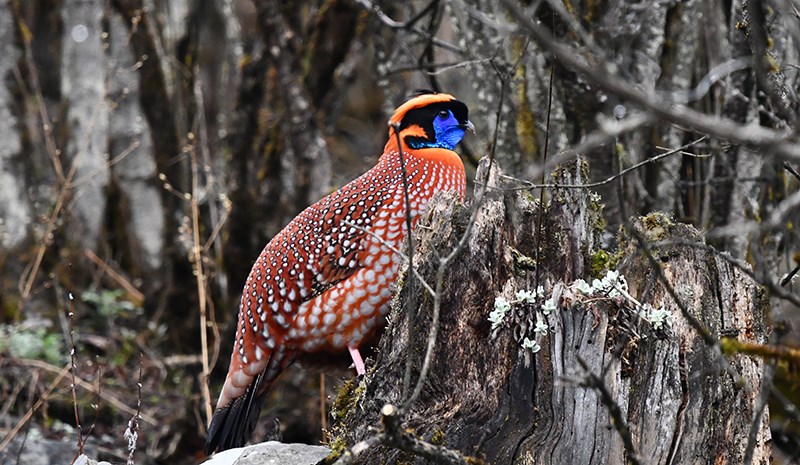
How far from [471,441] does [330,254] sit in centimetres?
158

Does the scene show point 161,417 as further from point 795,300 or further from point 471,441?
point 795,300

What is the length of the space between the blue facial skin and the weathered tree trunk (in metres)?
1.28

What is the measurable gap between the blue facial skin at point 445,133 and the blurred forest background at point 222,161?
0.46 m

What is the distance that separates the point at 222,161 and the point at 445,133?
4532mm

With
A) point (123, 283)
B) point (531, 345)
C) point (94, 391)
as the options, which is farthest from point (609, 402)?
point (123, 283)

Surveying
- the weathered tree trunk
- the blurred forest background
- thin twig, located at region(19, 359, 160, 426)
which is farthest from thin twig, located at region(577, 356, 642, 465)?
thin twig, located at region(19, 359, 160, 426)

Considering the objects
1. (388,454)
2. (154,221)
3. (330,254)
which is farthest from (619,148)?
(154,221)

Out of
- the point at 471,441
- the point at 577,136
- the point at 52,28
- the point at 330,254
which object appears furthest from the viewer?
the point at 52,28

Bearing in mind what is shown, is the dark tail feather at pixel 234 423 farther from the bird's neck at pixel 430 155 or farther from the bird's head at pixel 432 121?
the bird's head at pixel 432 121

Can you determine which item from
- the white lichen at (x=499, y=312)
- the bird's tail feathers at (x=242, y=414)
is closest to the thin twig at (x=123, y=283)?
the bird's tail feathers at (x=242, y=414)

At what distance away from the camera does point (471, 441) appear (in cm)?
383

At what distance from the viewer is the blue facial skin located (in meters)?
5.41

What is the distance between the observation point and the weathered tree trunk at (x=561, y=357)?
383cm

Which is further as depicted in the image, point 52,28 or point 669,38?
point 52,28
